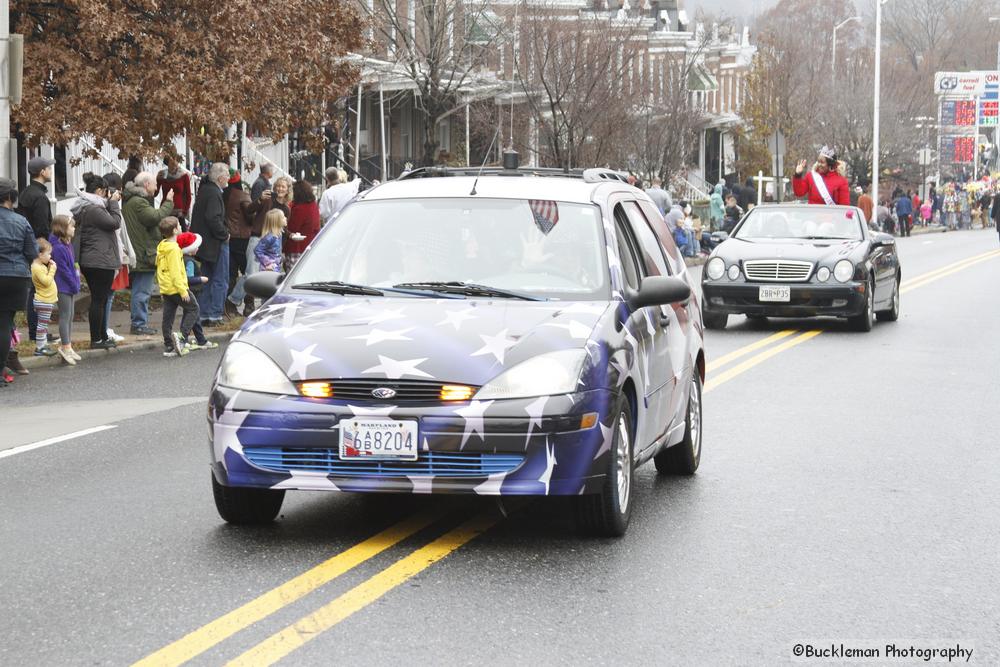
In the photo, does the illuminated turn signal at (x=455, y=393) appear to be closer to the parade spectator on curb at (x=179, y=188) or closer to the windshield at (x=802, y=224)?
the windshield at (x=802, y=224)

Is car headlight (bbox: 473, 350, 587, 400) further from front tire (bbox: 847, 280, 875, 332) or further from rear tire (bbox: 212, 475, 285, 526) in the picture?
front tire (bbox: 847, 280, 875, 332)

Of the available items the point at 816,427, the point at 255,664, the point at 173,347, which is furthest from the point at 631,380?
the point at 173,347

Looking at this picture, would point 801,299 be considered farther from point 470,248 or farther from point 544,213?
point 470,248

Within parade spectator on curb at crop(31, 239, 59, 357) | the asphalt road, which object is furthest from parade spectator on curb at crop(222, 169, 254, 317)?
the asphalt road

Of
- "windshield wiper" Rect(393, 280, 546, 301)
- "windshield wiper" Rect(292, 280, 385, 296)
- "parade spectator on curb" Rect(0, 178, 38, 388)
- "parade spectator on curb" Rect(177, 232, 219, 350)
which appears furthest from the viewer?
"parade spectator on curb" Rect(177, 232, 219, 350)

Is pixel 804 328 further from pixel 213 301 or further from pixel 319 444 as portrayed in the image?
pixel 319 444

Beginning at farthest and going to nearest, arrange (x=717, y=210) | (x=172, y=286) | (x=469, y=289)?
(x=717, y=210)
(x=172, y=286)
(x=469, y=289)

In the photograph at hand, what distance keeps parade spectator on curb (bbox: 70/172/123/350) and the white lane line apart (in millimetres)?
5582

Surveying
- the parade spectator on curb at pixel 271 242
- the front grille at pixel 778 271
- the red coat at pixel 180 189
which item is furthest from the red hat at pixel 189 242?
the front grille at pixel 778 271

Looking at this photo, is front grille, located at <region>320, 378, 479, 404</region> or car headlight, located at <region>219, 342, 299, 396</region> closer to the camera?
front grille, located at <region>320, 378, 479, 404</region>

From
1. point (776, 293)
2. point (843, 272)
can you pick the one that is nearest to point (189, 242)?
point (776, 293)

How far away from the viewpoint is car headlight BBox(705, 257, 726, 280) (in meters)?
18.5

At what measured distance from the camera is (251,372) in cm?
693

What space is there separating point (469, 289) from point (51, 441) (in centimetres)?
427
